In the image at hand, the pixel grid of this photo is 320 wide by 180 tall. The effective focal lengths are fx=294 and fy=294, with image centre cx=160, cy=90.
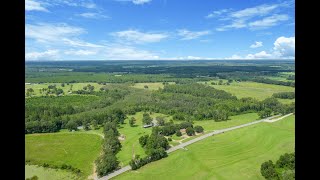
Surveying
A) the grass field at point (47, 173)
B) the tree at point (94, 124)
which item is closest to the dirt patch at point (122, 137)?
the tree at point (94, 124)

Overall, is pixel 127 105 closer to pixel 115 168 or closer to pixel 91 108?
pixel 91 108

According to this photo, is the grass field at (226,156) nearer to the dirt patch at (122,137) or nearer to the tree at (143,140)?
the tree at (143,140)

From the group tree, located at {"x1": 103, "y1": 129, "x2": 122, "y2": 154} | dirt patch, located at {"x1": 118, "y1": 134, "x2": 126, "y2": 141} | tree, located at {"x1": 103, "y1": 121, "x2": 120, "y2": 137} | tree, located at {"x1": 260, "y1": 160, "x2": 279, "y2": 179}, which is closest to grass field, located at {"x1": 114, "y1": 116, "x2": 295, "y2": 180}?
tree, located at {"x1": 260, "y1": 160, "x2": 279, "y2": 179}

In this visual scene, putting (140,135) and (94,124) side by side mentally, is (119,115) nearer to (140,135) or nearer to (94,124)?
(94,124)

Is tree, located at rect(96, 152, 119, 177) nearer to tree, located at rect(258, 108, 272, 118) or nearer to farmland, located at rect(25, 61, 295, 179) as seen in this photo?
farmland, located at rect(25, 61, 295, 179)
